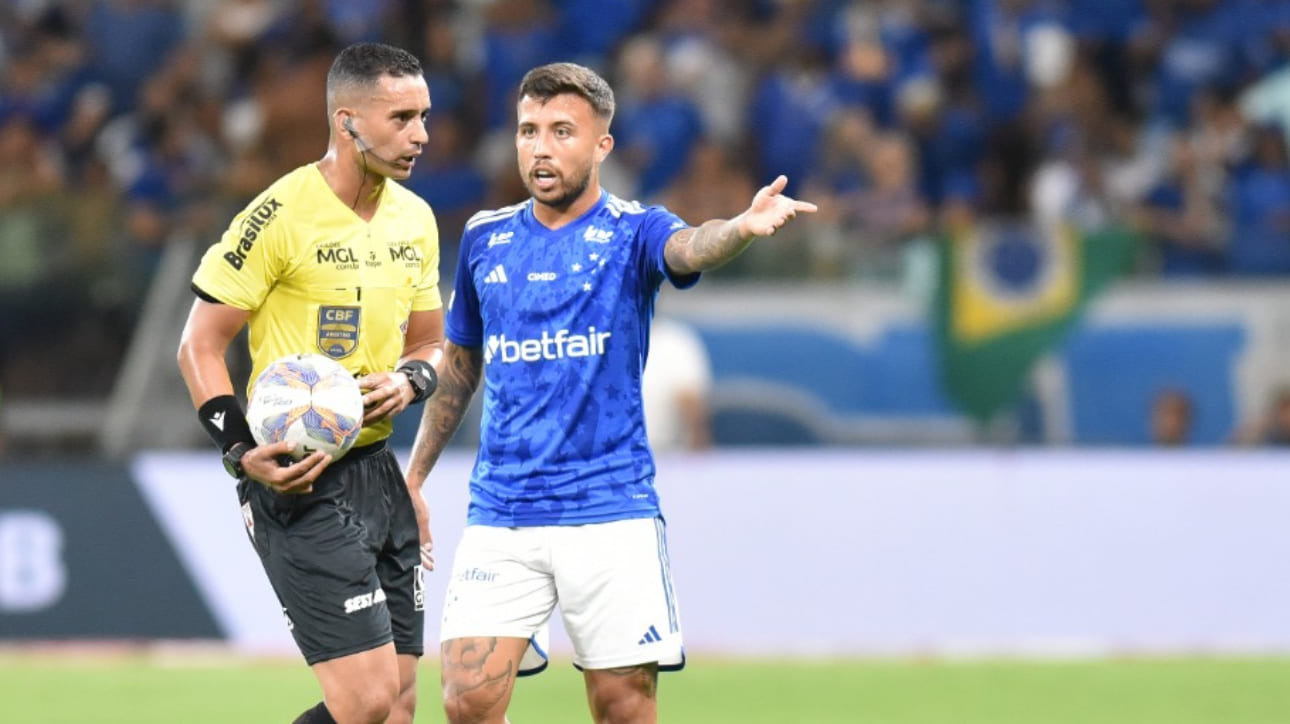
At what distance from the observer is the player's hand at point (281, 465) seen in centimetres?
611

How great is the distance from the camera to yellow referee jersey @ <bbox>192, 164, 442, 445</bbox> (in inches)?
248

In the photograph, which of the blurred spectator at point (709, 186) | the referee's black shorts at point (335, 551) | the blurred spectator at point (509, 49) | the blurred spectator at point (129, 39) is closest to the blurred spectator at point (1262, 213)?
the blurred spectator at point (709, 186)

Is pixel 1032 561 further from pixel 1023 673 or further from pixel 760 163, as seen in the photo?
pixel 760 163

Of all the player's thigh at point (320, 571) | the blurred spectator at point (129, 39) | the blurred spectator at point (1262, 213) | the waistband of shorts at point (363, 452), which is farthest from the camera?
the blurred spectator at point (129, 39)

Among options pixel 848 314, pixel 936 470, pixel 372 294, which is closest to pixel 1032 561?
pixel 936 470

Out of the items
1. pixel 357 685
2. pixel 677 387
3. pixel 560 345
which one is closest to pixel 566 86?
pixel 560 345

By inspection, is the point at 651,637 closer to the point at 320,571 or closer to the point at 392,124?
the point at 320,571

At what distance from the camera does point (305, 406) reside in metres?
6.11

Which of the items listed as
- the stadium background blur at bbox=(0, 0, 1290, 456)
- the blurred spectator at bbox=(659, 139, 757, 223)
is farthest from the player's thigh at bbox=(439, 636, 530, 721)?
the blurred spectator at bbox=(659, 139, 757, 223)

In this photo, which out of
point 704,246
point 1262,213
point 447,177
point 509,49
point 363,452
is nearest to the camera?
point 704,246

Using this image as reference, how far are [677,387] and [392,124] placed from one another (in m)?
5.66

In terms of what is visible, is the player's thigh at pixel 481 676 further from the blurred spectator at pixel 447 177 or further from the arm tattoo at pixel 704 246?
the blurred spectator at pixel 447 177

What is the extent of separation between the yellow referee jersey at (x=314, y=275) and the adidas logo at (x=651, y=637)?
3.65 ft

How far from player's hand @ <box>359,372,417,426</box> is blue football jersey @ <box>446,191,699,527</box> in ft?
1.11
